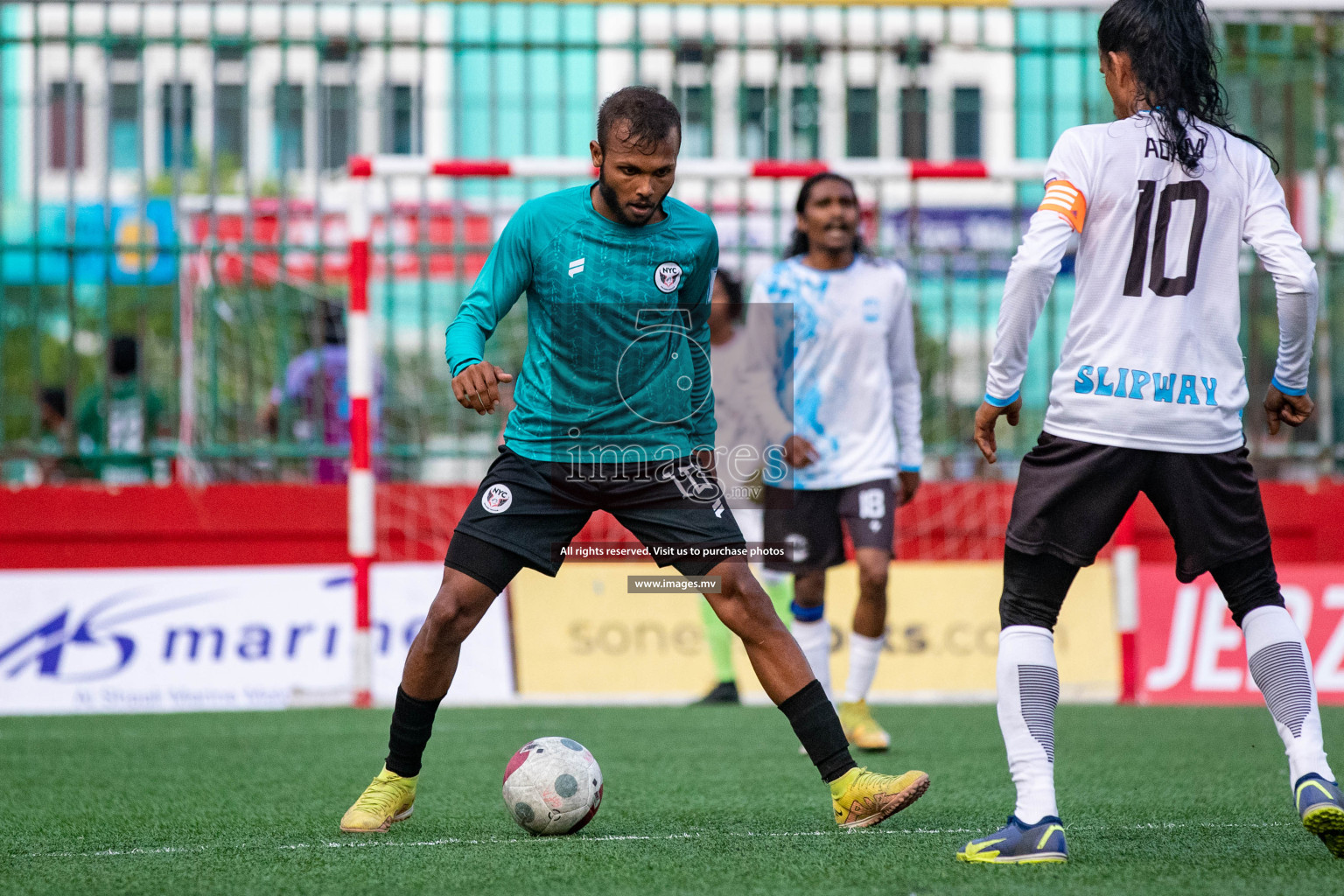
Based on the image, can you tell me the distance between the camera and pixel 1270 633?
379 centimetres

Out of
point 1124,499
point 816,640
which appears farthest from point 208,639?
point 1124,499

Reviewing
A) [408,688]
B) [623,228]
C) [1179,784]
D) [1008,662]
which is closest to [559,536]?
[408,688]

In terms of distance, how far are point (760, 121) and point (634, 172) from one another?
647 centimetres

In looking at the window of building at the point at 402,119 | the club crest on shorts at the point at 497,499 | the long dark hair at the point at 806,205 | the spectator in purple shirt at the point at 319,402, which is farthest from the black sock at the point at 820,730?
the window of building at the point at 402,119

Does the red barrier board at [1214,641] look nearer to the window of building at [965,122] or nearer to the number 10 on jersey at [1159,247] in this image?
the window of building at [965,122]

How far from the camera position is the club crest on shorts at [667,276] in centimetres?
429

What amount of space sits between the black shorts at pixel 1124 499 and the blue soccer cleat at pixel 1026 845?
2.10 ft

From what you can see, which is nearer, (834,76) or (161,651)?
(161,651)

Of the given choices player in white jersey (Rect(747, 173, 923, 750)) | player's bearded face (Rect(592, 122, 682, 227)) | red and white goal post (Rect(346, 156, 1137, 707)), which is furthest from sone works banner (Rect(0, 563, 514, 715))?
player's bearded face (Rect(592, 122, 682, 227))

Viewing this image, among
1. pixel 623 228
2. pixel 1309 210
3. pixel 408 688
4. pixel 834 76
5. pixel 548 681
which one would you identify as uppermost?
pixel 834 76

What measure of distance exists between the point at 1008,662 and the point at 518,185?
7.31m

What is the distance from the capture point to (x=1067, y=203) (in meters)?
3.65

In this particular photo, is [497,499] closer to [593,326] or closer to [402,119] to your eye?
[593,326]

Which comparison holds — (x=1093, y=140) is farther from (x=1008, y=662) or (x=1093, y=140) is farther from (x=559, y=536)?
(x=559, y=536)
